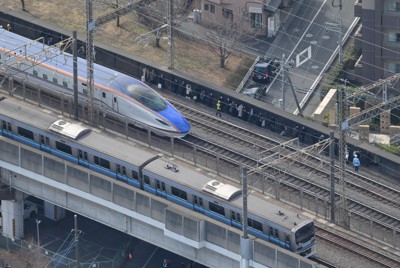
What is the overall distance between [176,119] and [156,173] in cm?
860

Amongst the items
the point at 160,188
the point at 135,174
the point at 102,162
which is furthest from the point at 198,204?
the point at 102,162

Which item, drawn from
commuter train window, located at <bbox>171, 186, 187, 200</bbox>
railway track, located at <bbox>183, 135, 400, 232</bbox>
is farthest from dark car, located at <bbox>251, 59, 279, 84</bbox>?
commuter train window, located at <bbox>171, 186, 187, 200</bbox>

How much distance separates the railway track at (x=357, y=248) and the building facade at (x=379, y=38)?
24.6 metres

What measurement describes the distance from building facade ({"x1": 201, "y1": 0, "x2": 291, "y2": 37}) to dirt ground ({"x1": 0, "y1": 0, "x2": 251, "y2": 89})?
3363 millimetres

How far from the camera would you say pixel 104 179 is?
111062 mm

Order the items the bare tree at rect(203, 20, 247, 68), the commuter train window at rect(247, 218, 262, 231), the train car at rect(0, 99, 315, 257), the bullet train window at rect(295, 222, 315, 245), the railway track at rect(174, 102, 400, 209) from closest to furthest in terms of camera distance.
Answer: the bullet train window at rect(295, 222, 315, 245) < the train car at rect(0, 99, 315, 257) < the commuter train window at rect(247, 218, 262, 231) < the railway track at rect(174, 102, 400, 209) < the bare tree at rect(203, 20, 247, 68)

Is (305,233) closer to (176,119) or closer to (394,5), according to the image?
(176,119)

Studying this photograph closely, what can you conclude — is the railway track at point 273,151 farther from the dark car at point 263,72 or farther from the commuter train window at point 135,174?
the dark car at point 263,72

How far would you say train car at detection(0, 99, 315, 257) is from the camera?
105m

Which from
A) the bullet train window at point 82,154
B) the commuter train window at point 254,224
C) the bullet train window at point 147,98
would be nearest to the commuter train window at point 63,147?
the bullet train window at point 82,154

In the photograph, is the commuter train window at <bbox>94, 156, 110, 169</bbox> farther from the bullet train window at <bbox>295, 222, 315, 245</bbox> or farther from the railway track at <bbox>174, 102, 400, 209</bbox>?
the bullet train window at <bbox>295, 222, 315, 245</bbox>

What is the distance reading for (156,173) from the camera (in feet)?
362

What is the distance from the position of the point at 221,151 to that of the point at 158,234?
10.2 meters

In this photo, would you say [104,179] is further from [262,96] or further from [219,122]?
[262,96]
